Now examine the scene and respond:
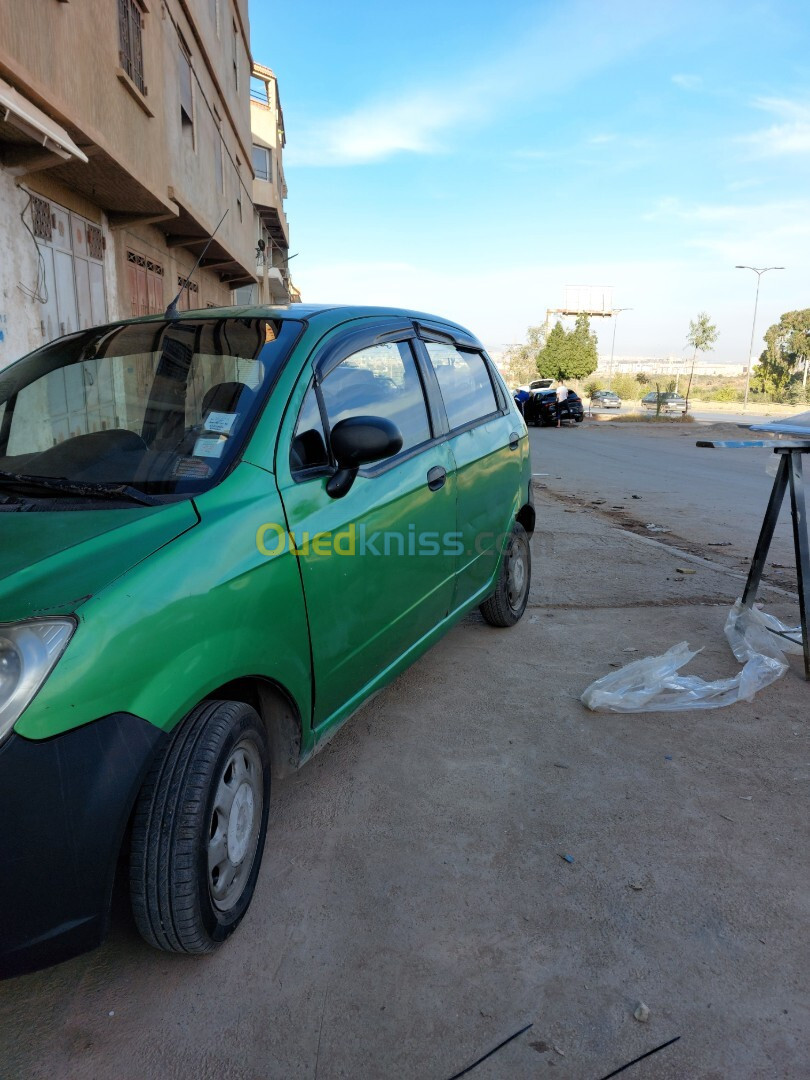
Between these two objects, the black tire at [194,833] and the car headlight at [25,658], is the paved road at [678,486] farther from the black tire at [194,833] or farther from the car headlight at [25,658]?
the car headlight at [25,658]

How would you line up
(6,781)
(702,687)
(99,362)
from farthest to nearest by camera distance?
(702,687) → (99,362) → (6,781)

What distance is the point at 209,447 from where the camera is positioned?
2.32 meters

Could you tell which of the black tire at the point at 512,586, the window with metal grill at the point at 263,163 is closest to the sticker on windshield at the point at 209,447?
the black tire at the point at 512,586

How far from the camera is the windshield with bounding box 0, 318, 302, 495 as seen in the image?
2334 millimetres

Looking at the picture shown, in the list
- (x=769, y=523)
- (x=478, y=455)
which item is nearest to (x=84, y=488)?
(x=478, y=455)

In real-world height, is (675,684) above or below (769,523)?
below

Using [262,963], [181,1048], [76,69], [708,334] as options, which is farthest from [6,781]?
[708,334]

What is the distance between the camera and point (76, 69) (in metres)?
6.85

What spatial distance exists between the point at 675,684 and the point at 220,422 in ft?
8.37

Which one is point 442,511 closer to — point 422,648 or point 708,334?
point 422,648

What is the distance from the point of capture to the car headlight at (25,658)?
5.12ft

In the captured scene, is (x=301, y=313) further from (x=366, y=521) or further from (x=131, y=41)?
(x=131, y=41)

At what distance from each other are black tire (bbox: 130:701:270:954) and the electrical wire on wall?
6.01m

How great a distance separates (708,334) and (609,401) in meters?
15.5
